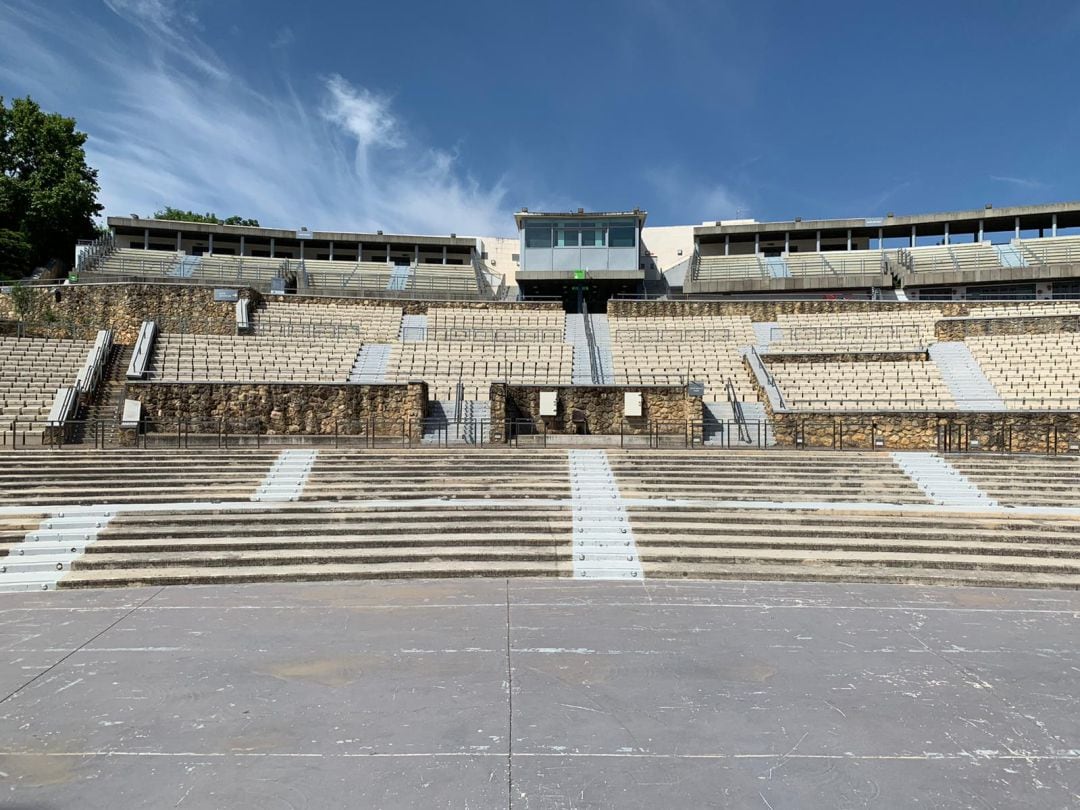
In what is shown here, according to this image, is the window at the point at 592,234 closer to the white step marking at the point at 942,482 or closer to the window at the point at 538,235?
the window at the point at 538,235

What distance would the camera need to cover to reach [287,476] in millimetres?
13086

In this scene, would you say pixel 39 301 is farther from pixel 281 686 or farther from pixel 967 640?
pixel 967 640

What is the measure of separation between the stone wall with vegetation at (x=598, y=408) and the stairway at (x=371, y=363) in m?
5.61

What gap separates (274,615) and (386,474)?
19.4 feet

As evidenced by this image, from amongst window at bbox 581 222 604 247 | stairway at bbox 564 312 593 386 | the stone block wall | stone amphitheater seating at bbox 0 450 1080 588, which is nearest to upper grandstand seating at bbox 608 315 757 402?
stairway at bbox 564 312 593 386

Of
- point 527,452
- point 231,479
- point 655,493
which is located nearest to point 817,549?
point 655,493

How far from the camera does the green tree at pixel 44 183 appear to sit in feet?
125

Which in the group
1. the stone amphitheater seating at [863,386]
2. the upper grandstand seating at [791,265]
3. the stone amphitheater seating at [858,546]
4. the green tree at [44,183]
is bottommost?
the stone amphitheater seating at [858,546]

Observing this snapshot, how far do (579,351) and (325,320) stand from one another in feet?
39.1

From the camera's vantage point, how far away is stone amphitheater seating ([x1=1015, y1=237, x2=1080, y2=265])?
113ft

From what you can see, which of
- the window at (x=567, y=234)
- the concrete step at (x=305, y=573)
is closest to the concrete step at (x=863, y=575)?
the concrete step at (x=305, y=573)

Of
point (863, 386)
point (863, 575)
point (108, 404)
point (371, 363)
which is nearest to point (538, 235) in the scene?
point (371, 363)

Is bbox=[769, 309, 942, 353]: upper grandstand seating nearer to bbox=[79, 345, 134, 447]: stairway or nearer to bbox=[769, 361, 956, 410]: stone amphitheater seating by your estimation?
bbox=[769, 361, 956, 410]: stone amphitheater seating

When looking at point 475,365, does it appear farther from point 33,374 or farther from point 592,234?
point 592,234
